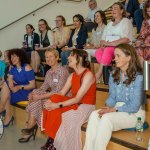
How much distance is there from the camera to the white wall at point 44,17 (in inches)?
277

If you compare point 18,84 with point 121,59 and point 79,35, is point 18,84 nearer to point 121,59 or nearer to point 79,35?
point 79,35

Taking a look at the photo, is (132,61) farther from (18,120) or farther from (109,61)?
(18,120)

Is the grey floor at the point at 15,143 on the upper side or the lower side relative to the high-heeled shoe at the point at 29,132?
lower

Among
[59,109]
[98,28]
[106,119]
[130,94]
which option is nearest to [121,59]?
[130,94]

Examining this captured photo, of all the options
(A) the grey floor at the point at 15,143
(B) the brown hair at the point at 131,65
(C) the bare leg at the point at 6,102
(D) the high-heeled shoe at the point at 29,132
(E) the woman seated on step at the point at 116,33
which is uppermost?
(E) the woman seated on step at the point at 116,33

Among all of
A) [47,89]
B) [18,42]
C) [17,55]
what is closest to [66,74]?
[47,89]

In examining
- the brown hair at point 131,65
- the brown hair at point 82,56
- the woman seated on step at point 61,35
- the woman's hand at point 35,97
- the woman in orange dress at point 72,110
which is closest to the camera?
the brown hair at point 131,65

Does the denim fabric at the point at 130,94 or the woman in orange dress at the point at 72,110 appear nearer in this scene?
the denim fabric at the point at 130,94

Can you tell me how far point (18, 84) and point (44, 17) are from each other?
332cm

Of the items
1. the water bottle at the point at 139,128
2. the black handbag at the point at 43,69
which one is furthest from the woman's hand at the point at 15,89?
the water bottle at the point at 139,128

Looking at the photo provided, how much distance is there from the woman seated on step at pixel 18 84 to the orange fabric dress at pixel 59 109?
1045mm

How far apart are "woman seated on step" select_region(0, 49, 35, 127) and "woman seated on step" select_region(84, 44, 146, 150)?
5.35 feet

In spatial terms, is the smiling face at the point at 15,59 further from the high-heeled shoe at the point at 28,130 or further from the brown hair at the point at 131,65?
the brown hair at the point at 131,65

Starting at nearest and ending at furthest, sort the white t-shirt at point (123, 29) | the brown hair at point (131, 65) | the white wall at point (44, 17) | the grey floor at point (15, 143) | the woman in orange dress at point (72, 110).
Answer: the brown hair at point (131, 65)
the woman in orange dress at point (72, 110)
the grey floor at point (15, 143)
the white t-shirt at point (123, 29)
the white wall at point (44, 17)
